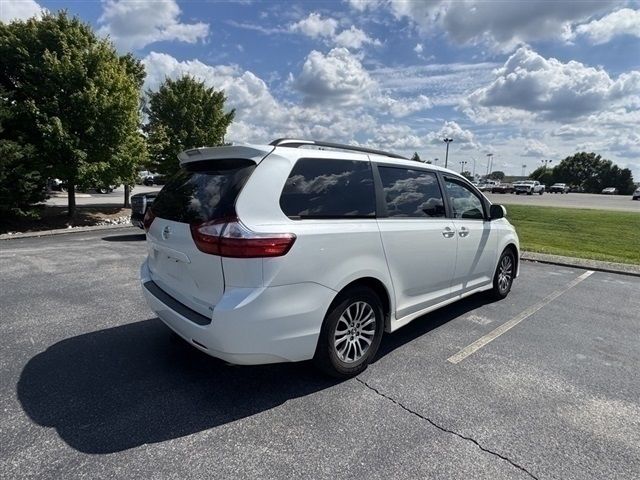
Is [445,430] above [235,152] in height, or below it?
below

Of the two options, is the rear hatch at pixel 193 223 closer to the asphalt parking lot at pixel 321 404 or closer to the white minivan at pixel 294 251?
the white minivan at pixel 294 251

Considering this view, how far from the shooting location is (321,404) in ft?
9.37

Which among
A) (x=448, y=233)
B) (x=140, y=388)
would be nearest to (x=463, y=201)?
(x=448, y=233)

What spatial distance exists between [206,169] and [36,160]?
1208cm

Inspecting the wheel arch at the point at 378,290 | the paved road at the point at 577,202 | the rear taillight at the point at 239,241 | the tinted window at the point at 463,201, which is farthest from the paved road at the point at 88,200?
the paved road at the point at 577,202

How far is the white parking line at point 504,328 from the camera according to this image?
147 inches

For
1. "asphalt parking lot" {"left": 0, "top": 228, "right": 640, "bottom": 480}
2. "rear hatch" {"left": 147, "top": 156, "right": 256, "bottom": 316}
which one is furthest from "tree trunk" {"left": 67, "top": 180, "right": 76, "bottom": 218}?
"rear hatch" {"left": 147, "top": 156, "right": 256, "bottom": 316}

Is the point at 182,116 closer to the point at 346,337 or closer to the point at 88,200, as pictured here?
the point at 88,200

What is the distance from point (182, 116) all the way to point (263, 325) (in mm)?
18144

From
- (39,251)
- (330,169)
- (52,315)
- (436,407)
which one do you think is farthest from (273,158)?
(39,251)

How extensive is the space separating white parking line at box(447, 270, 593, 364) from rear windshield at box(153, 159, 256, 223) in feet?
8.23

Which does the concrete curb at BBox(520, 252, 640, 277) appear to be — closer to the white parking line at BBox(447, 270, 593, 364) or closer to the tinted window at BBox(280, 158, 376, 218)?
the white parking line at BBox(447, 270, 593, 364)

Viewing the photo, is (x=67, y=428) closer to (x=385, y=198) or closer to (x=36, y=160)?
(x=385, y=198)

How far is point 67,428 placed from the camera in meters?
2.49
